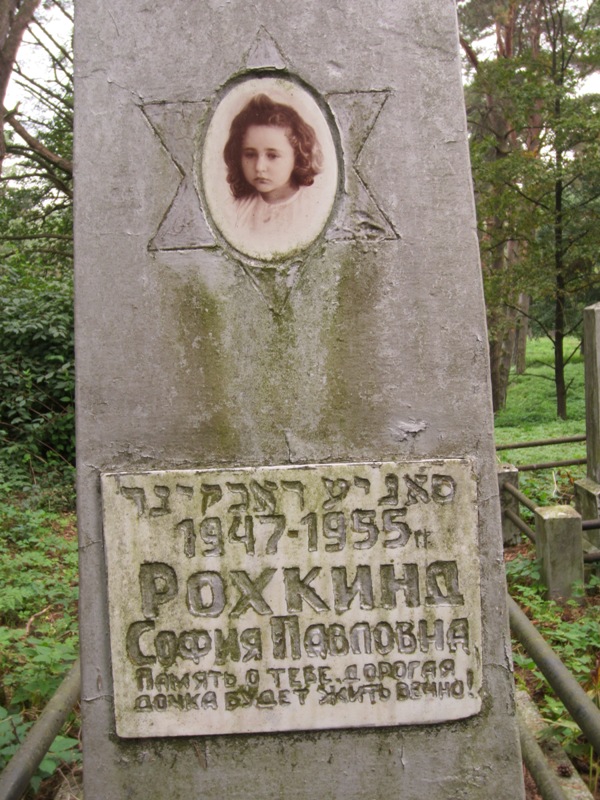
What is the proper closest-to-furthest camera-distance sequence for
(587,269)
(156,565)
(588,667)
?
(156,565) → (588,667) → (587,269)

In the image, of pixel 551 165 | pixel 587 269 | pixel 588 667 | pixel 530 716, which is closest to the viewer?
pixel 530 716

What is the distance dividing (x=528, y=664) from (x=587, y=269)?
9.78m

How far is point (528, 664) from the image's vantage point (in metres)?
3.65

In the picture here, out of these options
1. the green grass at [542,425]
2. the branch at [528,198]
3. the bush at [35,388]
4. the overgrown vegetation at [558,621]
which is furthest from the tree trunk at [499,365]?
the bush at [35,388]

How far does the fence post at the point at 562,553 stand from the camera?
15.1 ft

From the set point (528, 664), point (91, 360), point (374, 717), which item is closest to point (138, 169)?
point (91, 360)

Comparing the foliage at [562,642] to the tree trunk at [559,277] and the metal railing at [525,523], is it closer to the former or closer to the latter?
the metal railing at [525,523]

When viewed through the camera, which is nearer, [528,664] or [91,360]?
[91,360]

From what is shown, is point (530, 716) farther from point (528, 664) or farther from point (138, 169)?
point (138, 169)

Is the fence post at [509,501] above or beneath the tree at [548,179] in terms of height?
beneath

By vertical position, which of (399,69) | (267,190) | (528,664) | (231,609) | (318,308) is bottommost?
(528,664)

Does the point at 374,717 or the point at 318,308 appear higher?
the point at 318,308

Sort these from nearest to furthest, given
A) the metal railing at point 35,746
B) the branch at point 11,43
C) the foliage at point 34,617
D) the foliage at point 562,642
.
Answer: the metal railing at point 35,746 → the foliage at point 34,617 → the foliage at point 562,642 → the branch at point 11,43

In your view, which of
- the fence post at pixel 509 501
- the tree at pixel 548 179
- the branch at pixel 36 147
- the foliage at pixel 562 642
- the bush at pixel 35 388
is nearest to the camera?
the foliage at pixel 562 642
